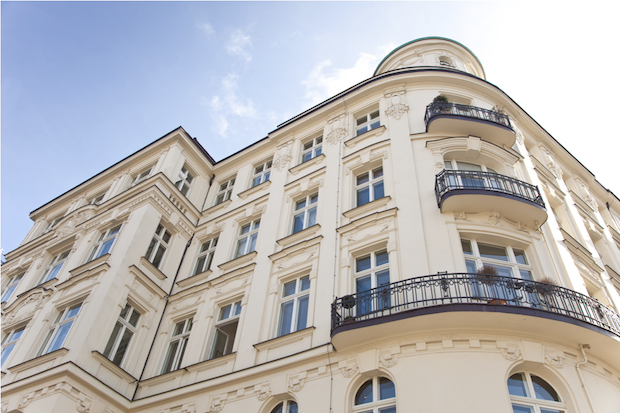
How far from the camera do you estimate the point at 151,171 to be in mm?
→ 22531

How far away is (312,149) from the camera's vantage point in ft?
68.2

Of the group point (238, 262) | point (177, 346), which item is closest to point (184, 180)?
point (238, 262)

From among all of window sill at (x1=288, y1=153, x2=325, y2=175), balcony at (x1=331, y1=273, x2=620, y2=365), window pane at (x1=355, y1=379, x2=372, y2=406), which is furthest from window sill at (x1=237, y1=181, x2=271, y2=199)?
window pane at (x1=355, y1=379, x2=372, y2=406)

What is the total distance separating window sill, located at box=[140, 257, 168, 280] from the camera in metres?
17.7

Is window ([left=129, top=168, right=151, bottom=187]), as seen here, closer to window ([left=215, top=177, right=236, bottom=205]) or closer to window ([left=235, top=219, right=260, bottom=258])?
window ([left=215, top=177, right=236, bottom=205])

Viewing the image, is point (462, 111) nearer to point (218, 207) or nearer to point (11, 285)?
point (218, 207)

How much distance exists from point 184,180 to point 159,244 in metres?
4.28

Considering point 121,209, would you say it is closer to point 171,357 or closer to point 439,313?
point 171,357

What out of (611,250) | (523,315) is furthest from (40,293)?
(611,250)

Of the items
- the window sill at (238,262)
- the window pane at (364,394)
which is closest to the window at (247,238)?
the window sill at (238,262)

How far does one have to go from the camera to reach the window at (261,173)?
2178 centimetres

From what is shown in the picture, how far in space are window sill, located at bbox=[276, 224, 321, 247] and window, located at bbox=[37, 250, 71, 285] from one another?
1001 centimetres

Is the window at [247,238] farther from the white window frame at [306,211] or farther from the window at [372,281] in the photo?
the window at [372,281]

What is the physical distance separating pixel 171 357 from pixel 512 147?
14.2 metres
